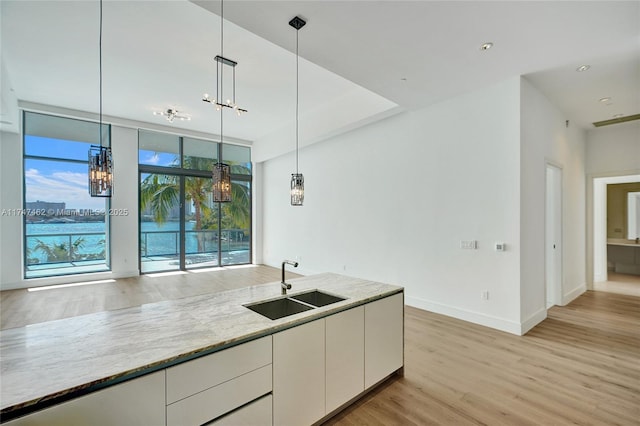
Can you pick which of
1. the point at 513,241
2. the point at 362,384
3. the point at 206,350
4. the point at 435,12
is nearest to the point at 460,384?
the point at 362,384

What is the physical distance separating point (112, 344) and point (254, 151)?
24.7 feet

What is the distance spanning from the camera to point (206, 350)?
1.44m

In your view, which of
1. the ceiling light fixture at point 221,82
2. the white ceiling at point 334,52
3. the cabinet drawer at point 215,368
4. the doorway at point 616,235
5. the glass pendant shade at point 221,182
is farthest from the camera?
the doorway at point 616,235

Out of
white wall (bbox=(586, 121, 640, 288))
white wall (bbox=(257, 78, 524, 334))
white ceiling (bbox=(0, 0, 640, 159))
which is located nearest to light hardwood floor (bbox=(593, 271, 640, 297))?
white wall (bbox=(586, 121, 640, 288))

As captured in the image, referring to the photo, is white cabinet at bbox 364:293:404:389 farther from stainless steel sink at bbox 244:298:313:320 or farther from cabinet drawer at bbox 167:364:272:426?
cabinet drawer at bbox 167:364:272:426

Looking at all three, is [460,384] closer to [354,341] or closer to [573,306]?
[354,341]

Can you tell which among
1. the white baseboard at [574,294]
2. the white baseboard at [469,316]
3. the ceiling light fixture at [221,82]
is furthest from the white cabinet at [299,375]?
the white baseboard at [574,294]

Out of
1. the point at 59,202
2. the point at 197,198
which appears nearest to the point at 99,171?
the point at 59,202

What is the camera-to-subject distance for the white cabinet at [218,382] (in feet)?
4.47

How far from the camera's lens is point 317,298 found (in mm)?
2539

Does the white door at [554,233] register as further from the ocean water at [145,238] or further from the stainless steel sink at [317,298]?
the ocean water at [145,238]

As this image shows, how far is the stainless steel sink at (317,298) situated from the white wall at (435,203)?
2534 mm

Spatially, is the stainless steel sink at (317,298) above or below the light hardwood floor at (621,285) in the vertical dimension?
above

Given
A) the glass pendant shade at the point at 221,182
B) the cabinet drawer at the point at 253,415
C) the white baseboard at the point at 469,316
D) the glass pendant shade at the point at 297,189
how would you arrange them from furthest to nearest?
the white baseboard at the point at 469,316 → the glass pendant shade at the point at 297,189 → the glass pendant shade at the point at 221,182 → the cabinet drawer at the point at 253,415
